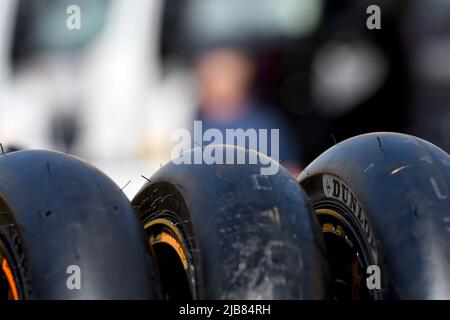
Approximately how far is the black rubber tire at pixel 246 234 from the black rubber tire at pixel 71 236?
17cm

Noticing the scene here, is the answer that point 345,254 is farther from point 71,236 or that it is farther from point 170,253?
point 71,236

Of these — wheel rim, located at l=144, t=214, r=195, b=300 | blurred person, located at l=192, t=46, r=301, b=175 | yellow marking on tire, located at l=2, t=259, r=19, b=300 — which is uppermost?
blurred person, located at l=192, t=46, r=301, b=175

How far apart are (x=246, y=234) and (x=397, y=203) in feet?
1.69

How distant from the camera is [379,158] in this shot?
3.07m

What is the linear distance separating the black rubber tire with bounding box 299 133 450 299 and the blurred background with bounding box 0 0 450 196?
15.4 ft

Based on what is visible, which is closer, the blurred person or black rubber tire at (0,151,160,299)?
black rubber tire at (0,151,160,299)

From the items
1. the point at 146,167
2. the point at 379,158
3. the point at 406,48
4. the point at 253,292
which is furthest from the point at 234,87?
the point at 253,292

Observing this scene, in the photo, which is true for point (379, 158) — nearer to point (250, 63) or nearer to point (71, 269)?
point (71, 269)

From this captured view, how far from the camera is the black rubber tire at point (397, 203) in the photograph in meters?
2.71

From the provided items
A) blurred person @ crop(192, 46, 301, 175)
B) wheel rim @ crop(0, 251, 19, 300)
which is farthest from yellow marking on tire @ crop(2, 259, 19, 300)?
blurred person @ crop(192, 46, 301, 175)

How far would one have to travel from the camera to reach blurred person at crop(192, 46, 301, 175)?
7957 mm

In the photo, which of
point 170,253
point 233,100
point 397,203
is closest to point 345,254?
point 397,203

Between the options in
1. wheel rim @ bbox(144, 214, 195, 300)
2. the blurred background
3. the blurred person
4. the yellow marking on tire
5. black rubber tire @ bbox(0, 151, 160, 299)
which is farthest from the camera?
the blurred person

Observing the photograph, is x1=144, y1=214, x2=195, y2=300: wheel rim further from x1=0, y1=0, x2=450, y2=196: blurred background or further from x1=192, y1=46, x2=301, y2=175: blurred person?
x1=192, y1=46, x2=301, y2=175: blurred person
